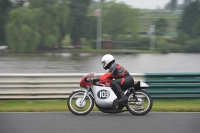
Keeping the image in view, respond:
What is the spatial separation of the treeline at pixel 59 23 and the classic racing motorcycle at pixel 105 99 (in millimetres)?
9638

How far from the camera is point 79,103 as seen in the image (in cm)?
833

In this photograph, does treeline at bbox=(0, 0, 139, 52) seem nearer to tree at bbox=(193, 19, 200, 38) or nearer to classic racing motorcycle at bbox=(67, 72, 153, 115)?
tree at bbox=(193, 19, 200, 38)

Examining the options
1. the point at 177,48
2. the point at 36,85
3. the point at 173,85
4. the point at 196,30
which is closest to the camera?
the point at 36,85

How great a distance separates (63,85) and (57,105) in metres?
0.82

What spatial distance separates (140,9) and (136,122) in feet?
47.5

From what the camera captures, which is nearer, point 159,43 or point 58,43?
point 159,43

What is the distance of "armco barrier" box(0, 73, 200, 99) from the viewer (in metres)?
10.2

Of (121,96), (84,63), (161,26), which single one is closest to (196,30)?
(161,26)

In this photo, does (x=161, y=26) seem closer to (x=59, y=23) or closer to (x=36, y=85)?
(x=59, y=23)

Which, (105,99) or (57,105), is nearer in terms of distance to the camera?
(105,99)

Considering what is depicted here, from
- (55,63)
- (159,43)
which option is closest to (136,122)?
(55,63)

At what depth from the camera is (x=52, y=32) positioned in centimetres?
1917

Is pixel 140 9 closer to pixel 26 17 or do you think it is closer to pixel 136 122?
pixel 26 17

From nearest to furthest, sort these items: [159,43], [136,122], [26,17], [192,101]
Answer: [136,122] → [192,101] → [159,43] → [26,17]
